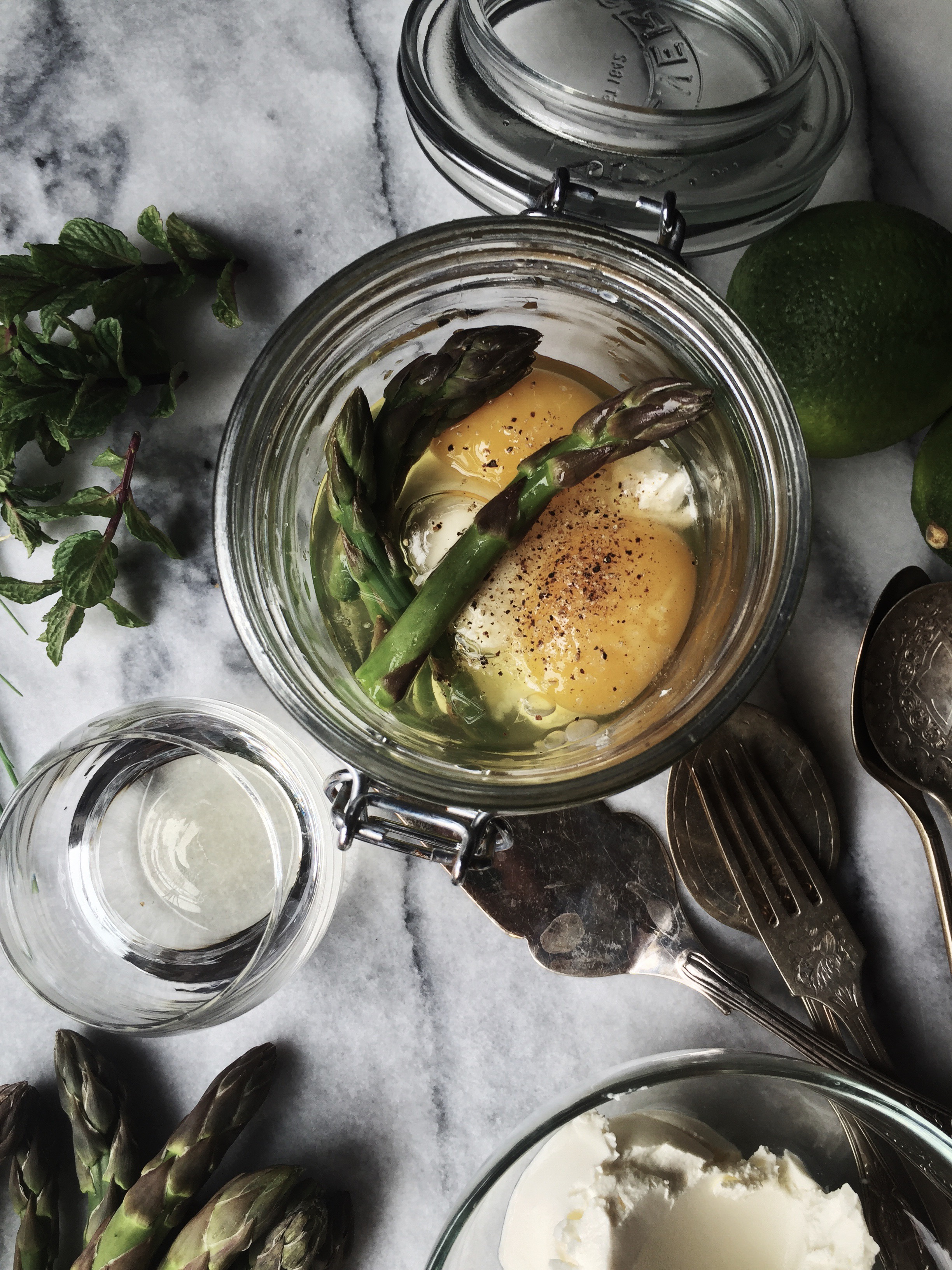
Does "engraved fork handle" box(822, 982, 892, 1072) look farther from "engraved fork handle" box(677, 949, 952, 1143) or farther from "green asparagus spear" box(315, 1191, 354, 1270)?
"green asparagus spear" box(315, 1191, 354, 1270)

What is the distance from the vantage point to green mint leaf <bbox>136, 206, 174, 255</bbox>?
1.09m

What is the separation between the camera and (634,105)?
1061mm

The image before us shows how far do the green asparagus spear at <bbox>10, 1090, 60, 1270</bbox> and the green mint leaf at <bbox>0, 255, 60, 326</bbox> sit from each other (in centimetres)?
95

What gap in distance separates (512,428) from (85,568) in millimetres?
526

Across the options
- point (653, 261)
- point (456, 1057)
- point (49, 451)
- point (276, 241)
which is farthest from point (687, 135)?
point (456, 1057)

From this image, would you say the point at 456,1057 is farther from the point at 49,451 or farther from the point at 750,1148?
the point at 49,451

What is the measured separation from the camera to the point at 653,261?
84 cm

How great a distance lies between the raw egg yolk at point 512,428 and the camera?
0.91m

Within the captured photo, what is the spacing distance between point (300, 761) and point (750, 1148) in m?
0.68

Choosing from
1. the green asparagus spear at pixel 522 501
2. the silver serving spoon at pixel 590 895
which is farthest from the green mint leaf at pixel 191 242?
the silver serving spoon at pixel 590 895

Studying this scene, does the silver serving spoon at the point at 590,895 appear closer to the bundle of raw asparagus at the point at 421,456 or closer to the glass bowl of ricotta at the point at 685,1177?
the glass bowl of ricotta at the point at 685,1177

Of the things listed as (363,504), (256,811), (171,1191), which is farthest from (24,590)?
(171,1191)

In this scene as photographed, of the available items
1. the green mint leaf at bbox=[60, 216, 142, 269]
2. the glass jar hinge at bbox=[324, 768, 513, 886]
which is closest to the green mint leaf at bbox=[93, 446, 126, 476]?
the green mint leaf at bbox=[60, 216, 142, 269]

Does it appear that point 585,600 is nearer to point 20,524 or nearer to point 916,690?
point 916,690
